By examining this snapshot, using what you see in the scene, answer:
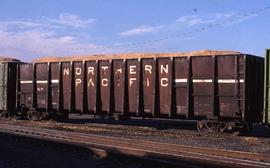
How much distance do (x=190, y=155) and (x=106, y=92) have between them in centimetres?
985

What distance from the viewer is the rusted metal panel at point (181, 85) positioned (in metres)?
18.2

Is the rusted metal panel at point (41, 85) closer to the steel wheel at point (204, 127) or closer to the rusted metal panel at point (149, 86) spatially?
the rusted metal panel at point (149, 86)

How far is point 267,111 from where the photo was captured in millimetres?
15523

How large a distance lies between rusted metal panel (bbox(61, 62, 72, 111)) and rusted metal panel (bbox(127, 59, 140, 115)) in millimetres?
3764

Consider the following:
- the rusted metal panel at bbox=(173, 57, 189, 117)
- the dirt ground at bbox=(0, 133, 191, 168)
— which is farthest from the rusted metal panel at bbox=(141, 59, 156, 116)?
the dirt ground at bbox=(0, 133, 191, 168)

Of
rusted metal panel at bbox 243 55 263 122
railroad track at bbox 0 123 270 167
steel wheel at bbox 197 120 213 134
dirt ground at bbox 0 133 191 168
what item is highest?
rusted metal panel at bbox 243 55 263 122

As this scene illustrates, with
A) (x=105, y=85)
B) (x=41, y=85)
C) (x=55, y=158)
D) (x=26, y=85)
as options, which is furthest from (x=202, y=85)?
(x=26, y=85)

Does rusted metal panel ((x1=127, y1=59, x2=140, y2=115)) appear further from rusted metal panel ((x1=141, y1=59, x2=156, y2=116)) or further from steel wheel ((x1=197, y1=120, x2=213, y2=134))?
steel wheel ((x1=197, y1=120, x2=213, y2=134))

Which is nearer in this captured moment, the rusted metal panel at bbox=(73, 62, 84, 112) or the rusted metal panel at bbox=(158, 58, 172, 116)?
the rusted metal panel at bbox=(158, 58, 172, 116)

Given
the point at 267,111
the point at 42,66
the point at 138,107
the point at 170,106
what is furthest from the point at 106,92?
the point at 267,111

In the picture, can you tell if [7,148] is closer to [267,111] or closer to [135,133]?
[135,133]

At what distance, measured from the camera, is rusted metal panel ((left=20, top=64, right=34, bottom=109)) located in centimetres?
2530

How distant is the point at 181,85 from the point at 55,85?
779 centimetres

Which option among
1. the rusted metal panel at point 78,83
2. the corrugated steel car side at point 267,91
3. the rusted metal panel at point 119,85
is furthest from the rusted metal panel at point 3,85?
the corrugated steel car side at point 267,91
